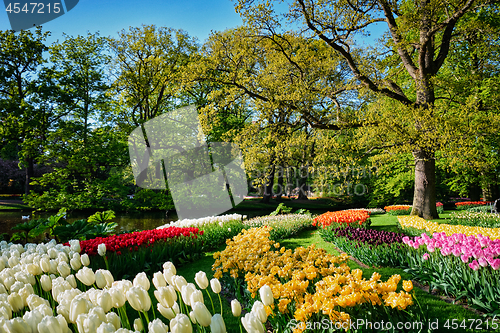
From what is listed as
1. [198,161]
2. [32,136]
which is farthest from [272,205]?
[32,136]

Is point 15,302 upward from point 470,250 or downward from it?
upward

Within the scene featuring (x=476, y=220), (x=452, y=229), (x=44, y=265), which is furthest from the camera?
(x=476, y=220)

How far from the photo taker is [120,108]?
20.0 meters

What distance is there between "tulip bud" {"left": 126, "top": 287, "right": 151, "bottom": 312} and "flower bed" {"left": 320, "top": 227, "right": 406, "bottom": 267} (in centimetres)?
408

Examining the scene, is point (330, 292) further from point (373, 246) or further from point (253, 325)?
point (373, 246)

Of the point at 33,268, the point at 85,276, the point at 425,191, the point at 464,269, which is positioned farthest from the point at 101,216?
the point at 425,191

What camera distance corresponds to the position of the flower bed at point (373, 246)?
14.6 feet

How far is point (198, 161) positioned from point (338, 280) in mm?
18723

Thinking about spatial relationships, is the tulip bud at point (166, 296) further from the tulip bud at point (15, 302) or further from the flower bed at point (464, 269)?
the flower bed at point (464, 269)

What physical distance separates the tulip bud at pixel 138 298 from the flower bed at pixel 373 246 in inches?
161

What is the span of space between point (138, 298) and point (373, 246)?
4.36 meters

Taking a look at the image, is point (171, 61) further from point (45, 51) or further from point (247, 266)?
point (247, 266)

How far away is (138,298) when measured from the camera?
5.07 ft

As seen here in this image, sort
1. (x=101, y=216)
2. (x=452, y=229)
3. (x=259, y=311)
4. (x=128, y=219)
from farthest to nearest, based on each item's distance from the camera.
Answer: (x=128, y=219)
(x=101, y=216)
(x=452, y=229)
(x=259, y=311)
